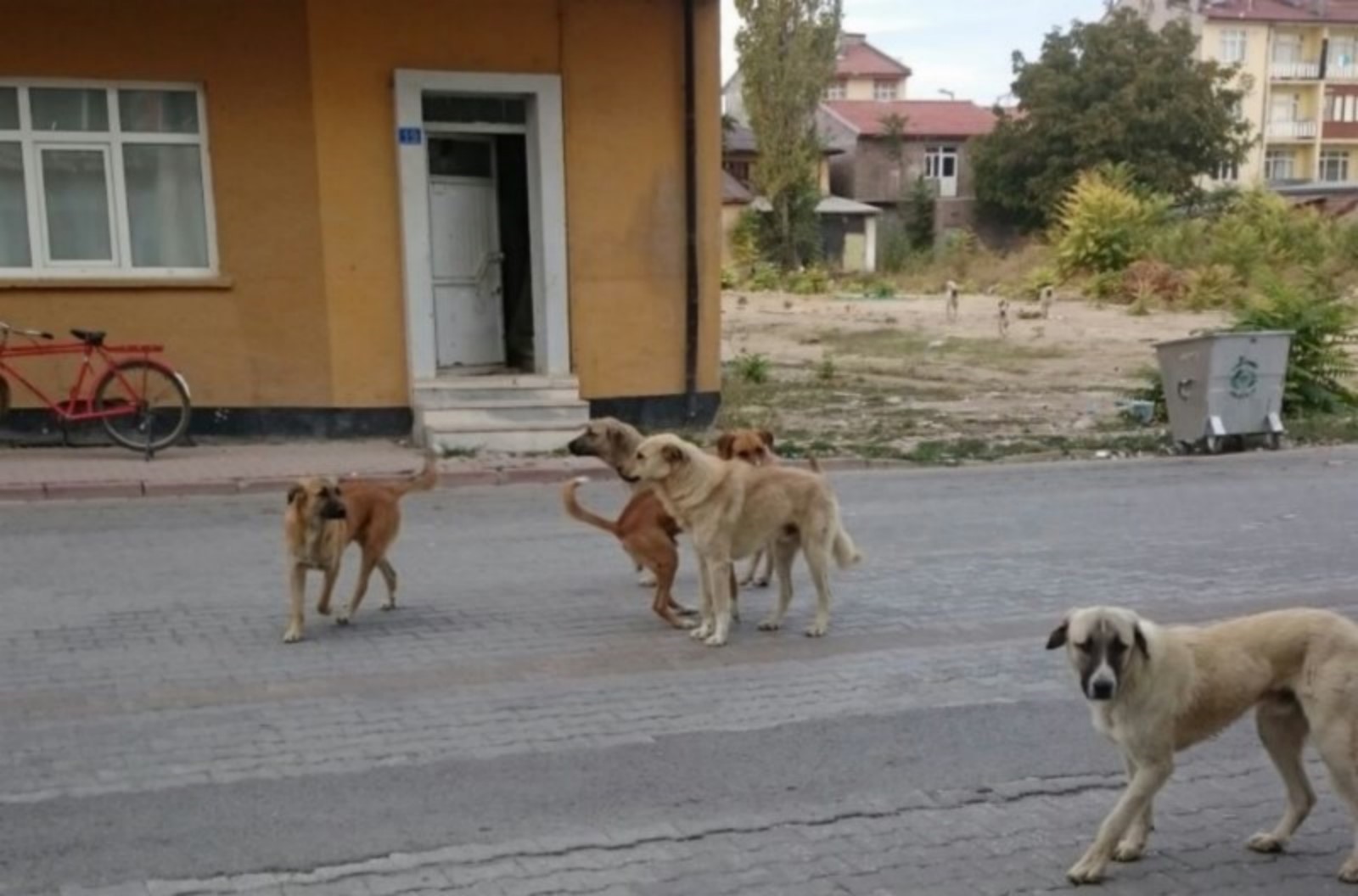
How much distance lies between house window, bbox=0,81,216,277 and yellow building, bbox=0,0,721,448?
2 cm

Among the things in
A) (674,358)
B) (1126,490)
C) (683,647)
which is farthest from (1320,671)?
(674,358)

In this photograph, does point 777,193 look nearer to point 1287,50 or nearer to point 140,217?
point 1287,50

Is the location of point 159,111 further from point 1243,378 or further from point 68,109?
point 1243,378

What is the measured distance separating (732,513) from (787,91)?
58789 millimetres

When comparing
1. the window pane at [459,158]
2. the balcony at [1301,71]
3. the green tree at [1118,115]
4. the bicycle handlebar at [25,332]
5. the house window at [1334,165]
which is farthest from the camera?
the house window at [1334,165]

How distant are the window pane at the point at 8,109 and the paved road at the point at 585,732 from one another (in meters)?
5.90

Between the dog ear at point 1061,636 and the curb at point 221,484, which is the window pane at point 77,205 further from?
the dog ear at point 1061,636

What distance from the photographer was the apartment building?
78188mm

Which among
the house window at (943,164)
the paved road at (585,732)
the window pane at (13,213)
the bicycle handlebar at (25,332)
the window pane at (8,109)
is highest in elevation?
the house window at (943,164)

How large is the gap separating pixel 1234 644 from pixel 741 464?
3.39 m

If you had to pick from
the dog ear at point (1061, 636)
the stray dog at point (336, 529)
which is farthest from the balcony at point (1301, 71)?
the dog ear at point (1061, 636)

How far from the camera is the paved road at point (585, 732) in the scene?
14.9 ft

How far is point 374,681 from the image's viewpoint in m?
6.54

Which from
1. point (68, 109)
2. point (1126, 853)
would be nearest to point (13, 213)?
point (68, 109)
